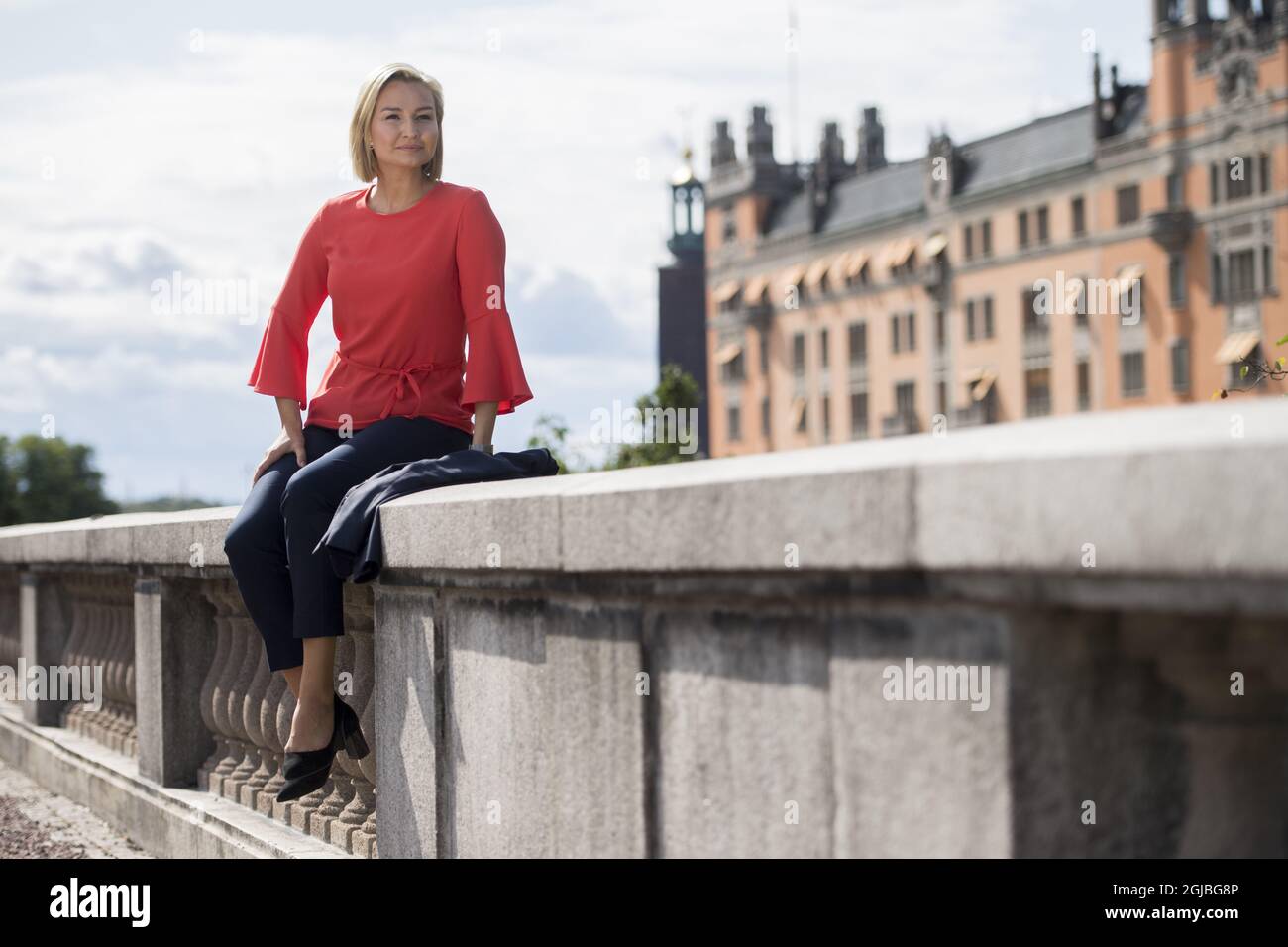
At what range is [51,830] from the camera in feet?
20.8

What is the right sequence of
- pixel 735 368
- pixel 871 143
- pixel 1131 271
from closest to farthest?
pixel 1131 271 → pixel 735 368 → pixel 871 143

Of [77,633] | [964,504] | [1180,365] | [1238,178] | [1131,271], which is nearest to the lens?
[964,504]

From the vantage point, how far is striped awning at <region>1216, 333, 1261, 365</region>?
49938 millimetres

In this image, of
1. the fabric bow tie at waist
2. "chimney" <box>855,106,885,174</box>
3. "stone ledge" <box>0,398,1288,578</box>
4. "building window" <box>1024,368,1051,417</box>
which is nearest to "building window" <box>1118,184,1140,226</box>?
"building window" <box>1024,368,1051,417</box>

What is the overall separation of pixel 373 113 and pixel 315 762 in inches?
68.2

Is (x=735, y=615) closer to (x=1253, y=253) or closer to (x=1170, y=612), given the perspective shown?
(x=1170, y=612)

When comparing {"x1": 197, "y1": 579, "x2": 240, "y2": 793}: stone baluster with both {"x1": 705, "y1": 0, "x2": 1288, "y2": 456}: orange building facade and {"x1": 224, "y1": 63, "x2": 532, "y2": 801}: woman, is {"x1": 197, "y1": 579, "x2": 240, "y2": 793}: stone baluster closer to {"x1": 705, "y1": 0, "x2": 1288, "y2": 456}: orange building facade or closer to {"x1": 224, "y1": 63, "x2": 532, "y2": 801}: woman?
{"x1": 224, "y1": 63, "x2": 532, "y2": 801}: woman

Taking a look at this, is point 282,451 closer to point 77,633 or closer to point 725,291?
point 77,633

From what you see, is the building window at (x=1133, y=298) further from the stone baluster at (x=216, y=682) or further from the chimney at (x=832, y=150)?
the stone baluster at (x=216, y=682)

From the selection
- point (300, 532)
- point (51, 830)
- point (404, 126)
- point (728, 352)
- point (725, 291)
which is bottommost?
point (51, 830)

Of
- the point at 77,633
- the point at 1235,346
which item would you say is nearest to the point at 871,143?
the point at 1235,346

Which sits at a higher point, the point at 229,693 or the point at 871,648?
the point at 871,648

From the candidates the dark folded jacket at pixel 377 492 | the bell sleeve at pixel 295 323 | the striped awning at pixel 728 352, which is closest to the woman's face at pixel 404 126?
the bell sleeve at pixel 295 323

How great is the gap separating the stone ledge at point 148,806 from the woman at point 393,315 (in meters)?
0.46
